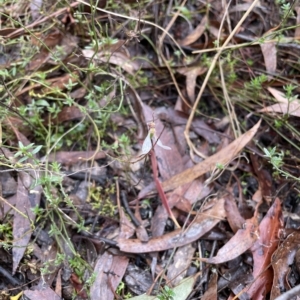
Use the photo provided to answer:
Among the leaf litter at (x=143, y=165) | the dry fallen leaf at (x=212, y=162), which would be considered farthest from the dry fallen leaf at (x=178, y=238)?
the dry fallen leaf at (x=212, y=162)

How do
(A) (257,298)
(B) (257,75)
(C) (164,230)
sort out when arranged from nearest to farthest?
(A) (257,298) < (C) (164,230) < (B) (257,75)

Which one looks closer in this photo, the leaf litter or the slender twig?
the leaf litter

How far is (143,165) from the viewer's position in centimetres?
168

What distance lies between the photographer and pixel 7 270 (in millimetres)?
1459

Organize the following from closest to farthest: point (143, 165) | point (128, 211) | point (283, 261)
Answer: point (283, 261) → point (128, 211) → point (143, 165)

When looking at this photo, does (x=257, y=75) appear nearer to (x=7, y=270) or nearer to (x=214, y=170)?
(x=214, y=170)

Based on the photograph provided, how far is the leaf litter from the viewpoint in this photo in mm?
1452

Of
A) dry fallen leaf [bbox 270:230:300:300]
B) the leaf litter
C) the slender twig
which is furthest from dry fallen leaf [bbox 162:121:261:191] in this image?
dry fallen leaf [bbox 270:230:300:300]

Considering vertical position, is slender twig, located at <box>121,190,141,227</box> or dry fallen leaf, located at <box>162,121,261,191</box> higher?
dry fallen leaf, located at <box>162,121,261,191</box>

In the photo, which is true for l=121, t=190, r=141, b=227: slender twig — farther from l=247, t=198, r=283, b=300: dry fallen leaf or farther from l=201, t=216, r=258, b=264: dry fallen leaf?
l=247, t=198, r=283, b=300: dry fallen leaf

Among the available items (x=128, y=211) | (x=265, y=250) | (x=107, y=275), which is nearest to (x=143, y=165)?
(x=128, y=211)

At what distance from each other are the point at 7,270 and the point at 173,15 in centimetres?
120

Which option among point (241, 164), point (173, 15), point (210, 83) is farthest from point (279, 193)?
point (173, 15)

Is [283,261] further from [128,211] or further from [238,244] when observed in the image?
[128,211]
